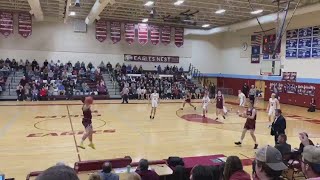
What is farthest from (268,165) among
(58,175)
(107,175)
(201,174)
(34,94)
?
(34,94)

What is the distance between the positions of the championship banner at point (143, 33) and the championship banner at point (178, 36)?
3204 mm

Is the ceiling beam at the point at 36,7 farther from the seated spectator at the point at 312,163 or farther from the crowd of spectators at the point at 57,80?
the seated spectator at the point at 312,163

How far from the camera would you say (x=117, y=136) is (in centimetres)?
1136

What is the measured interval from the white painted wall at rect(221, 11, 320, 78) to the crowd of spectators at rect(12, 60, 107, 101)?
45.5ft

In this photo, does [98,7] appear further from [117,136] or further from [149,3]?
[117,136]

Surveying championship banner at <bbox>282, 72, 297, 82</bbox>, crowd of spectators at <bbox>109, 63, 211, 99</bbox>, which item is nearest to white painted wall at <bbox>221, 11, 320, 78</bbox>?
championship banner at <bbox>282, 72, 297, 82</bbox>

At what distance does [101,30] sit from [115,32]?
131 centimetres

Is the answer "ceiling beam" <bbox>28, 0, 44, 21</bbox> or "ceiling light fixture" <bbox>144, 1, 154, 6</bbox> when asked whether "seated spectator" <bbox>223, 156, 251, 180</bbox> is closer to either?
"ceiling beam" <bbox>28, 0, 44, 21</bbox>

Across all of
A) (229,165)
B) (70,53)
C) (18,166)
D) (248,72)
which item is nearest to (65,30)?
(70,53)

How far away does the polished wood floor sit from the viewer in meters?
8.69

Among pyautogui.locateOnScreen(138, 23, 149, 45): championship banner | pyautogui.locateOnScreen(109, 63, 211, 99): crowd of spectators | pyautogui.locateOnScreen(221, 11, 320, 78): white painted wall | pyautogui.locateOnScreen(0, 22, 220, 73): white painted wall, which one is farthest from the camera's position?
pyautogui.locateOnScreen(138, 23, 149, 45): championship banner

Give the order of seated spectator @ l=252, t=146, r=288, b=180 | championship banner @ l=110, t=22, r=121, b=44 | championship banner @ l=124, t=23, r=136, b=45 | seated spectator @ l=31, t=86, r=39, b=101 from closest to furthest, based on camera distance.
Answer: seated spectator @ l=252, t=146, r=288, b=180, seated spectator @ l=31, t=86, r=39, b=101, championship banner @ l=110, t=22, r=121, b=44, championship banner @ l=124, t=23, r=136, b=45

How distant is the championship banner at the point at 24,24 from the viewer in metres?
26.1

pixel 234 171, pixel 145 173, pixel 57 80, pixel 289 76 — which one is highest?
pixel 289 76
